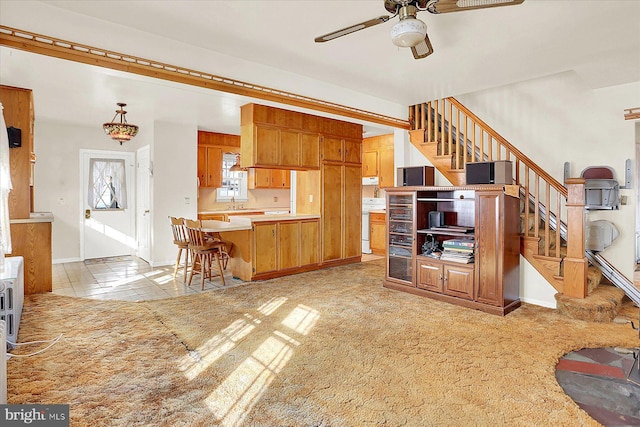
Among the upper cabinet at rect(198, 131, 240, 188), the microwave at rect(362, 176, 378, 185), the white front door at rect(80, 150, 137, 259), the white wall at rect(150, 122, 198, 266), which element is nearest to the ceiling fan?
the white wall at rect(150, 122, 198, 266)

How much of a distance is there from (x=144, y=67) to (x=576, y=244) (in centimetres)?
459

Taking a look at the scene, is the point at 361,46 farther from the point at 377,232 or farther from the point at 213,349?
the point at 377,232

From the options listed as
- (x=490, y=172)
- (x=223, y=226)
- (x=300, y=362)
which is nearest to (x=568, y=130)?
(x=490, y=172)

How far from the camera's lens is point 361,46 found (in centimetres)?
343

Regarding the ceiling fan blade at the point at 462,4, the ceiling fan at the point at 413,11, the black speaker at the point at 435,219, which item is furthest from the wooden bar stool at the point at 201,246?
the ceiling fan blade at the point at 462,4

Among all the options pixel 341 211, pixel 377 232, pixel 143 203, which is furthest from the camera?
pixel 377 232

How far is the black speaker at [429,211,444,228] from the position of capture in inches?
177

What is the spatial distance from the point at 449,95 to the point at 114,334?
4.85 meters

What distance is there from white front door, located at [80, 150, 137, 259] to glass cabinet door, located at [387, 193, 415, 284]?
17.2 ft

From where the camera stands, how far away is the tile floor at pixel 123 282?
14.5ft

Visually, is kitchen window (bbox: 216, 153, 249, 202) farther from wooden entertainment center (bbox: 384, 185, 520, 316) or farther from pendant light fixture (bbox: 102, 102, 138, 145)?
wooden entertainment center (bbox: 384, 185, 520, 316)

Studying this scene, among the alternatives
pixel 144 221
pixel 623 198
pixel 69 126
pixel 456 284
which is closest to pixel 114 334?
pixel 456 284

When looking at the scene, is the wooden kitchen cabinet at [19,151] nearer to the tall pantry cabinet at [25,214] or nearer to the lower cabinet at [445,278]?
the tall pantry cabinet at [25,214]

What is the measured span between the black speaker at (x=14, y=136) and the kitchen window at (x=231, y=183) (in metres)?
3.62
